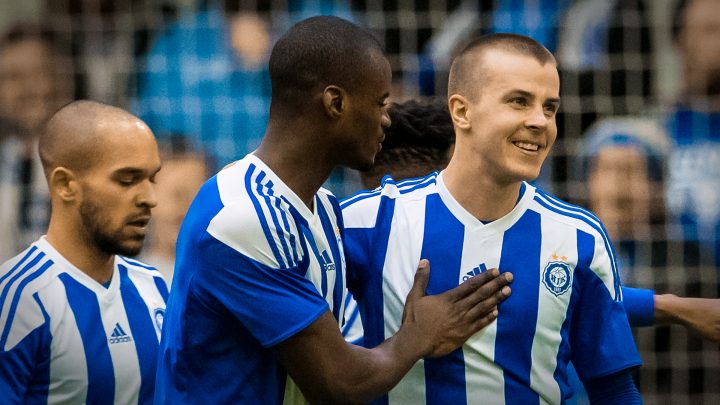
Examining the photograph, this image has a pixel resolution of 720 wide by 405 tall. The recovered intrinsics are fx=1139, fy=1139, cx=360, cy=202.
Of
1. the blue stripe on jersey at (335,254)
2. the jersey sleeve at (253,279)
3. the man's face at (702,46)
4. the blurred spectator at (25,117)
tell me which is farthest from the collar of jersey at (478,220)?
the blurred spectator at (25,117)

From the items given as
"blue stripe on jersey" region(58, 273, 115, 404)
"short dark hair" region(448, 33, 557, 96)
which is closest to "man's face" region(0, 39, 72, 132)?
"blue stripe on jersey" region(58, 273, 115, 404)

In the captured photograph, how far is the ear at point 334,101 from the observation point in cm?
266

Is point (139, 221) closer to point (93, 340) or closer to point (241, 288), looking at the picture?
point (93, 340)

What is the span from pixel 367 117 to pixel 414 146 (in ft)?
3.67

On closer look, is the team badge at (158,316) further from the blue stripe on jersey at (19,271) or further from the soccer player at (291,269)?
the soccer player at (291,269)

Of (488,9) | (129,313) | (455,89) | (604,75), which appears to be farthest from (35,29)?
(455,89)

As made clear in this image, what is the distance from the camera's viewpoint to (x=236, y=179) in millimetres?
2643

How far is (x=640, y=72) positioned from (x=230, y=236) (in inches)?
164

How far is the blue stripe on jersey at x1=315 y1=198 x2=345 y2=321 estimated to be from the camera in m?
2.77

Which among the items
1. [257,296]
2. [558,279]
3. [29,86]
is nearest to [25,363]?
[257,296]

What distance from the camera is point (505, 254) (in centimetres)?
293

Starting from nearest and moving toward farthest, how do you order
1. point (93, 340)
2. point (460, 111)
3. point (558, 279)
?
point (558, 279)
point (460, 111)
point (93, 340)

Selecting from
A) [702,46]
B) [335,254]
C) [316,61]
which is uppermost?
[702,46]

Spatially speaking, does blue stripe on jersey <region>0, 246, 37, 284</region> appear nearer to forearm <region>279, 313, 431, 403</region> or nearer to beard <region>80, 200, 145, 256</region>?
beard <region>80, 200, 145, 256</region>
